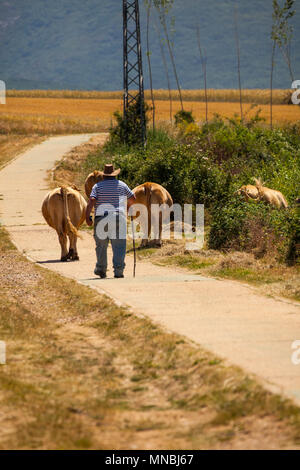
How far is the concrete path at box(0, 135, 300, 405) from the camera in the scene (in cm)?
789

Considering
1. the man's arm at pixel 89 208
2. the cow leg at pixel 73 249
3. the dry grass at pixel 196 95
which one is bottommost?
the cow leg at pixel 73 249

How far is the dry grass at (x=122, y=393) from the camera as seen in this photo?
641 centimetres

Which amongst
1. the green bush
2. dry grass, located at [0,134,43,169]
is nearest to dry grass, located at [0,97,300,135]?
dry grass, located at [0,134,43,169]

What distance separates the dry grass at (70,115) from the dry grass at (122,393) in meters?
41.4

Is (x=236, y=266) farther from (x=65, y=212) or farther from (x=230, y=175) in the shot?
(x=230, y=175)

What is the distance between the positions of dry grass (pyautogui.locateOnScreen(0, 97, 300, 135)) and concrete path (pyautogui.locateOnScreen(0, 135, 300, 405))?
3639 cm

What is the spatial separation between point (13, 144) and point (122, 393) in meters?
48.5

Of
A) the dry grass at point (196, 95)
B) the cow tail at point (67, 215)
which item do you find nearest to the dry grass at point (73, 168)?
the cow tail at point (67, 215)

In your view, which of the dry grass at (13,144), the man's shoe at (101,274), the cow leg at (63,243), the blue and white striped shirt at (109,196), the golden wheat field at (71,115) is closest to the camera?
the blue and white striped shirt at (109,196)

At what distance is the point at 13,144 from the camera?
54.8 meters

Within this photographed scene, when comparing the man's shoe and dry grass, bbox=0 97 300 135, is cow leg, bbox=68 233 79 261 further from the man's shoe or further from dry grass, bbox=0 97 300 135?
dry grass, bbox=0 97 300 135

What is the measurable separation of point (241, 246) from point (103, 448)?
37.2 feet

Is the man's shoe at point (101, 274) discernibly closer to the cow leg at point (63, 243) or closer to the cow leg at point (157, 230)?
the cow leg at point (63, 243)

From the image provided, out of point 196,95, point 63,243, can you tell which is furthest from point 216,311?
point 196,95
